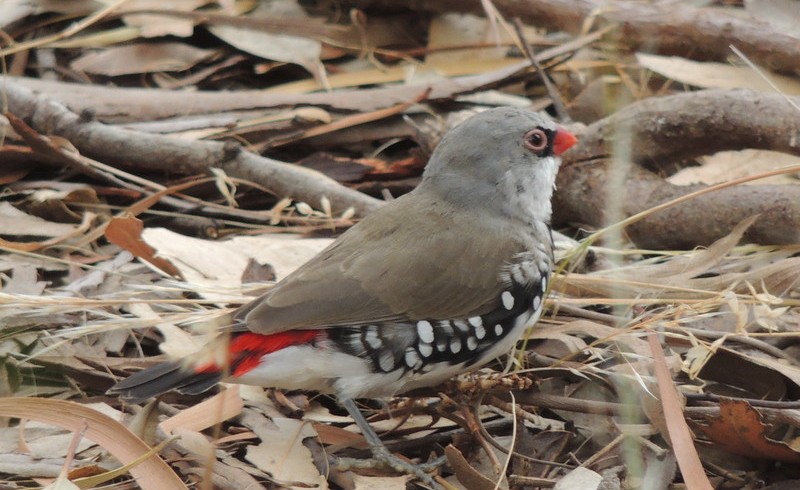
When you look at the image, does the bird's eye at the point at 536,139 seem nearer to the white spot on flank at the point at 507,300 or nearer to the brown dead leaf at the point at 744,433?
the white spot on flank at the point at 507,300

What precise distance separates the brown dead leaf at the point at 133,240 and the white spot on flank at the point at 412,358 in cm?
93

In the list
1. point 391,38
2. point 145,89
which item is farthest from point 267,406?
point 391,38

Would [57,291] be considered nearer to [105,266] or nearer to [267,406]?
[105,266]

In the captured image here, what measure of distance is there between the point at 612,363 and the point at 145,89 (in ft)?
7.54

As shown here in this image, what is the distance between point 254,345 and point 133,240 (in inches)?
32.1

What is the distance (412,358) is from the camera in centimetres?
299

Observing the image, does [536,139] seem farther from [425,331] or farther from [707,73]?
[707,73]

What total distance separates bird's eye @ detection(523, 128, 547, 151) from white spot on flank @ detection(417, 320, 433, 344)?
704 millimetres

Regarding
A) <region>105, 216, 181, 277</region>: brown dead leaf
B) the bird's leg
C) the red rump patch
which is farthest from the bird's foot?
<region>105, 216, 181, 277</region>: brown dead leaf

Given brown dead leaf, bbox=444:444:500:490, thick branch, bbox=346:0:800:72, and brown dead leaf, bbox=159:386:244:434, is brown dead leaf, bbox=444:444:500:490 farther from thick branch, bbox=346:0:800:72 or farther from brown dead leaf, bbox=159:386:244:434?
thick branch, bbox=346:0:800:72

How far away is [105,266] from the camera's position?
12.1ft

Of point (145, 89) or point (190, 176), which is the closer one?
point (190, 176)

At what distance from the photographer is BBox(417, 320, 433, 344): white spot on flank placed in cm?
301

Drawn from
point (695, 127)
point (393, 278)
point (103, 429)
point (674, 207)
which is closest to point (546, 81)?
point (695, 127)
